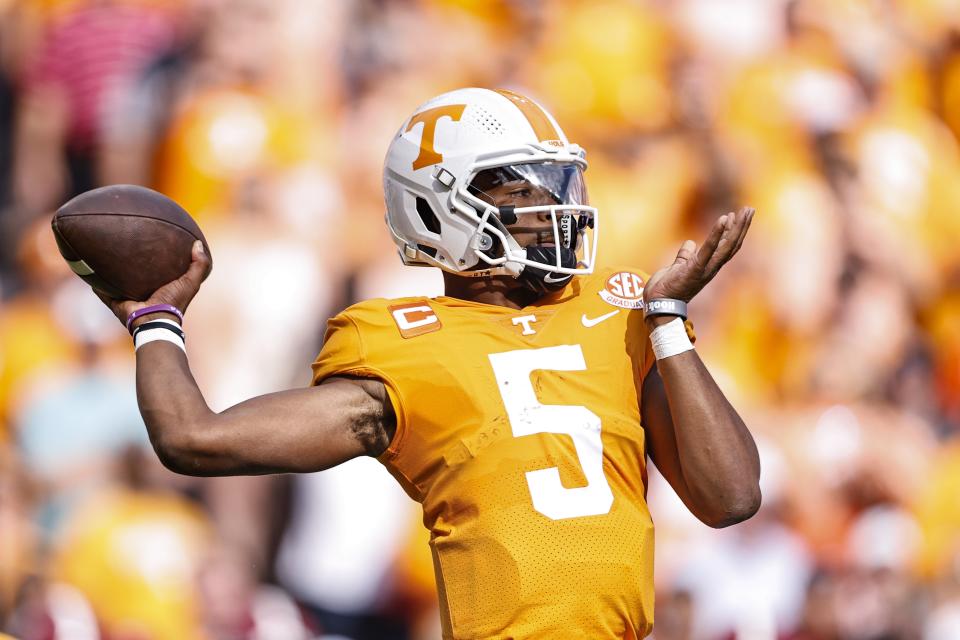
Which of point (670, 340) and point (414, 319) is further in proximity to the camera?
point (414, 319)

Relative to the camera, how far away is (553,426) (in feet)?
8.09

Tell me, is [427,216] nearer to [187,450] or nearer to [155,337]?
[155,337]

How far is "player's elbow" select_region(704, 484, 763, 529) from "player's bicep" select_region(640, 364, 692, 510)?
0.26 feet

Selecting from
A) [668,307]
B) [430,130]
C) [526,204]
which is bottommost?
[668,307]

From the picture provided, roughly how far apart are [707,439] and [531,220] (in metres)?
0.60

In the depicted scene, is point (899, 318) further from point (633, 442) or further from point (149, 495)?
point (633, 442)

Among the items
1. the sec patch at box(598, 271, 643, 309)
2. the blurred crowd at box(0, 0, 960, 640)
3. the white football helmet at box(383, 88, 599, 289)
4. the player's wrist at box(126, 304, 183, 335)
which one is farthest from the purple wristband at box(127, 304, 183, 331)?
the blurred crowd at box(0, 0, 960, 640)

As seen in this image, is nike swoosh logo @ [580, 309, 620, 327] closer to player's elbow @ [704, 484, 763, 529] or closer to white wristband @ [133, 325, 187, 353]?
player's elbow @ [704, 484, 763, 529]

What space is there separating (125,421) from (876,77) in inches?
182

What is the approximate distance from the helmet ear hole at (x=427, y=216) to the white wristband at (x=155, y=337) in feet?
2.10

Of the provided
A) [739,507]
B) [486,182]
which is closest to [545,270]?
[486,182]

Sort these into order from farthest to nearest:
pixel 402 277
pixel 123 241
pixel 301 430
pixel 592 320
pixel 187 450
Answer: pixel 402 277 < pixel 592 320 < pixel 123 241 < pixel 301 430 < pixel 187 450

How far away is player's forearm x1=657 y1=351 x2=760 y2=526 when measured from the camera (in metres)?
2.47

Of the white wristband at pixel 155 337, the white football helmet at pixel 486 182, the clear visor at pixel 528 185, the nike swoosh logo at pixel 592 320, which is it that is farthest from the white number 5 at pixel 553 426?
the white wristband at pixel 155 337
